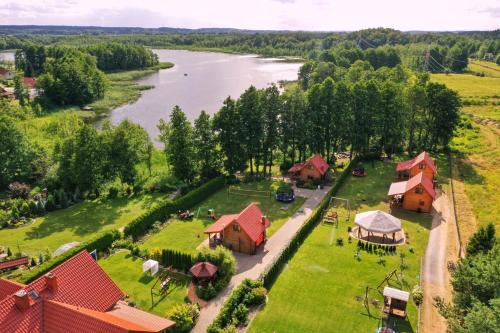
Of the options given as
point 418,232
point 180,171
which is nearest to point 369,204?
point 418,232

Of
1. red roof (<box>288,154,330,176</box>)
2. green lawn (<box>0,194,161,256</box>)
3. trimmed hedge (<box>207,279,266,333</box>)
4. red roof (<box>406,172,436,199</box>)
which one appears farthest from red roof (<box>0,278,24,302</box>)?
red roof (<box>406,172,436,199</box>)

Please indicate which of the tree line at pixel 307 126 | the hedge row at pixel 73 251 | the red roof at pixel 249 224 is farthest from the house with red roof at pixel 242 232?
the tree line at pixel 307 126

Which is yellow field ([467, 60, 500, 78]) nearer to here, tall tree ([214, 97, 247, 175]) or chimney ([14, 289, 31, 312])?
tall tree ([214, 97, 247, 175])

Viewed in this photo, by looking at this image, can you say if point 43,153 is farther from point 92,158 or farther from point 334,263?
point 334,263

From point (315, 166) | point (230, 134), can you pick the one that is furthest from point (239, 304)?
point (230, 134)

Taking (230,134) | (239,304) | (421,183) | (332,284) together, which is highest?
(230,134)

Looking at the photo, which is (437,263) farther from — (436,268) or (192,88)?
(192,88)
